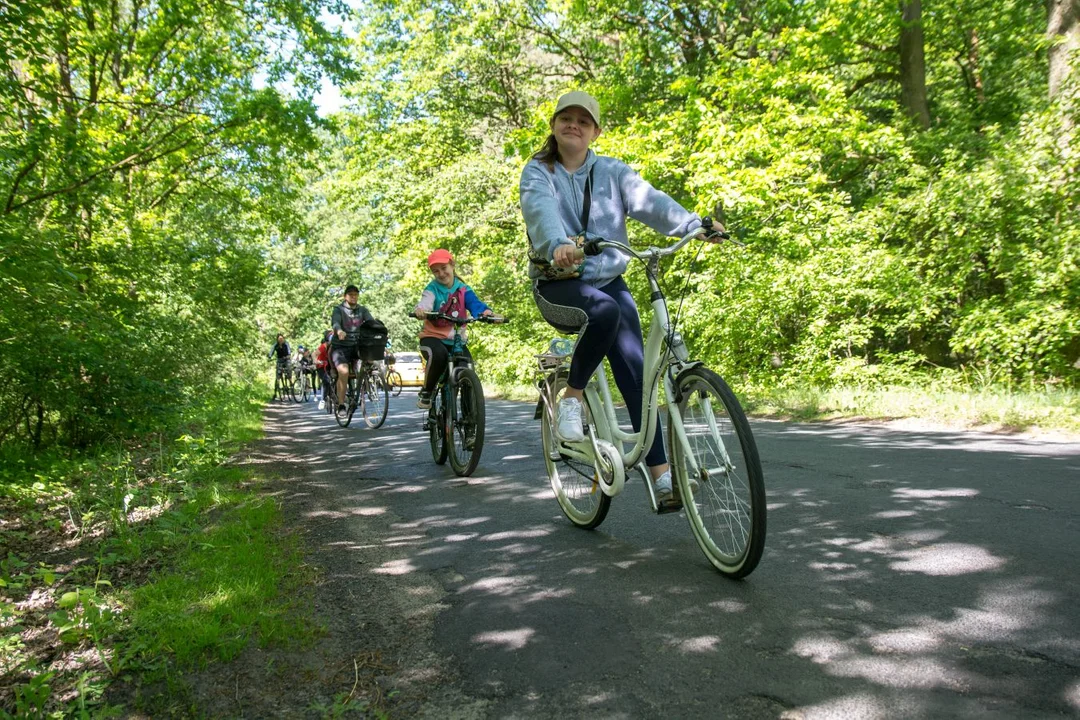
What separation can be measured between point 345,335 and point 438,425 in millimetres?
5598

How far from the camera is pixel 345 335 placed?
41.1 ft

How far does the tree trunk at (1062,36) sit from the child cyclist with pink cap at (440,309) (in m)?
10.3

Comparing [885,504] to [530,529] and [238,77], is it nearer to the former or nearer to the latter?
[530,529]

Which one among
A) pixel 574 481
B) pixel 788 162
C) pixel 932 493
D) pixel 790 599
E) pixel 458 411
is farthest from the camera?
pixel 788 162

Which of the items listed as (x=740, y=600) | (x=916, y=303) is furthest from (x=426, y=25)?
(x=740, y=600)

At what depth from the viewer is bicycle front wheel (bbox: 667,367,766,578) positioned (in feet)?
10.2

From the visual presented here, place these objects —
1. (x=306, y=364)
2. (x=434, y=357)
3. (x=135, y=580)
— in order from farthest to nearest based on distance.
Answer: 1. (x=306, y=364)
2. (x=434, y=357)
3. (x=135, y=580)

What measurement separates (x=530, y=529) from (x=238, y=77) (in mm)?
12952

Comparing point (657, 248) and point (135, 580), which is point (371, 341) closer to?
point (135, 580)

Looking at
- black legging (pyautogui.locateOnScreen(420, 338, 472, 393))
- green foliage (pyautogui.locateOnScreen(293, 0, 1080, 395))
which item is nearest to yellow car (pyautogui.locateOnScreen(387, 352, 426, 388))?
green foliage (pyautogui.locateOnScreen(293, 0, 1080, 395))

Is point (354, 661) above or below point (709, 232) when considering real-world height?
below

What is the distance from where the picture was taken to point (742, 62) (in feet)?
52.8

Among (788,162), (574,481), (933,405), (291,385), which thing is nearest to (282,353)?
(291,385)

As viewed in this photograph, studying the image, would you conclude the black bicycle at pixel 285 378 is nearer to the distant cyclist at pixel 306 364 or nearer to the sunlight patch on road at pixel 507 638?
the distant cyclist at pixel 306 364
